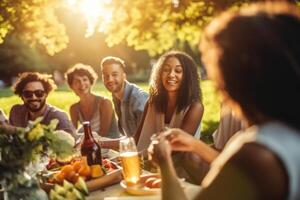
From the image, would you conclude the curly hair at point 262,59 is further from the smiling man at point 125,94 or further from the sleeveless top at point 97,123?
the sleeveless top at point 97,123

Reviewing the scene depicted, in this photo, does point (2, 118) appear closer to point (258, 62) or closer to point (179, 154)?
point (179, 154)

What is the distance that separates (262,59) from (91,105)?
15.8 feet

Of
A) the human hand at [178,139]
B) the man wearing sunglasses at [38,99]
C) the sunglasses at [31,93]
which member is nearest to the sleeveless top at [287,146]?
the human hand at [178,139]

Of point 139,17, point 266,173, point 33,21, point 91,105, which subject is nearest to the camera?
point 266,173

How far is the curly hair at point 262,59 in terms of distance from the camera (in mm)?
1346

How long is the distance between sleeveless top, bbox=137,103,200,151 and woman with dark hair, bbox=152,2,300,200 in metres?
2.84

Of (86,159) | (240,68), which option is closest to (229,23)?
(240,68)

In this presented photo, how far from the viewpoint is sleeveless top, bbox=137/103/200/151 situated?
436cm

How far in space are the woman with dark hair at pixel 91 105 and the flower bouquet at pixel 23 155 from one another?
321 centimetres

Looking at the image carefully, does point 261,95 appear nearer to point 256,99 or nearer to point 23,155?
point 256,99

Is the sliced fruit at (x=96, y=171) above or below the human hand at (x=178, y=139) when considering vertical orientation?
below

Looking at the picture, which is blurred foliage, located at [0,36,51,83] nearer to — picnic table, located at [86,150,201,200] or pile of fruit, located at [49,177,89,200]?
picnic table, located at [86,150,201,200]

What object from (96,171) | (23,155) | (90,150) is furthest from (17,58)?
(23,155)

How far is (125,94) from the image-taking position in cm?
587
